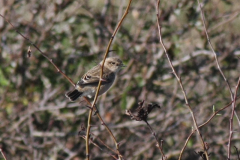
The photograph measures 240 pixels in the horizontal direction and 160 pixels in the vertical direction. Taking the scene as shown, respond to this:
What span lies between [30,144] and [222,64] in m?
2.92

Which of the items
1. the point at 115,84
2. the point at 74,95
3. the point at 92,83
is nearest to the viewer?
the point at 74,95

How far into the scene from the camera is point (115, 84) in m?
6.38

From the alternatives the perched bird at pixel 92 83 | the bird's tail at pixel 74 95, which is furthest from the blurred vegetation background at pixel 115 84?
the bird's tail at pixel 74 95

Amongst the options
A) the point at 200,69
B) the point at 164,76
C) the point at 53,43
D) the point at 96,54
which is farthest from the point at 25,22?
the point at 200,69

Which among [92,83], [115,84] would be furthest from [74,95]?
[115,84]

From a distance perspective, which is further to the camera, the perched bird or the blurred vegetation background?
the blurred vegetation background

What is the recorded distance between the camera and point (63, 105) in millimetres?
6133

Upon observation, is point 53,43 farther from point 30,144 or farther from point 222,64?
Answer: point 222,64

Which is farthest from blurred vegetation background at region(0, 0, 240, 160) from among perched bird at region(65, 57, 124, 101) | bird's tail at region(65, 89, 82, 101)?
bird's tail at region(65, 89, 82, 101)

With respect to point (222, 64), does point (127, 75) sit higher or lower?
higher

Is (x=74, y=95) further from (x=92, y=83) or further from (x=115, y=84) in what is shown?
(x=115, y=84)

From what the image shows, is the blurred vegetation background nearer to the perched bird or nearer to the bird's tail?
the perched bird

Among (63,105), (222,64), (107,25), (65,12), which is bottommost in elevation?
(222,64)

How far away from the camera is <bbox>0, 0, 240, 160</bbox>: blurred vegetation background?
20.2 feet
